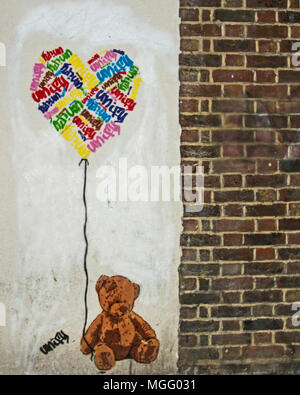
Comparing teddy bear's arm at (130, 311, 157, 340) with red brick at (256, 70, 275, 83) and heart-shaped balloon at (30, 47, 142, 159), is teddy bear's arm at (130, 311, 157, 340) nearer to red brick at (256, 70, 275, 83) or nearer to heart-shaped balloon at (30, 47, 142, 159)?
heart-shaped balloon at (30, 47, 142, 159)

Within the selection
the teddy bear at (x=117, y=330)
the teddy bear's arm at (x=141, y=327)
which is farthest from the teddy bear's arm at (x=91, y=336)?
the teddy bear's arm at (x=141, y=327)

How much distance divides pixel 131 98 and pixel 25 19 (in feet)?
2.82

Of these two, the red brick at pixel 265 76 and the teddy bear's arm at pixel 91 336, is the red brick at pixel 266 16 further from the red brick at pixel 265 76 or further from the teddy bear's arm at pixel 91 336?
the teddy bear's arm at pixel 91 336

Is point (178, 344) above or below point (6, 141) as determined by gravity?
below

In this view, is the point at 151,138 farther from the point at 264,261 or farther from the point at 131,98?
the point at 264,261

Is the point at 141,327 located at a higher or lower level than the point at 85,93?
lower

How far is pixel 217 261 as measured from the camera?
3020 millimetres

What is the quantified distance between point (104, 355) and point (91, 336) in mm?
151

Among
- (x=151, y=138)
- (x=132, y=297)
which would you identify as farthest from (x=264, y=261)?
(x=151, y=138)

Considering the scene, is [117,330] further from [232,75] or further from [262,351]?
[232,75]

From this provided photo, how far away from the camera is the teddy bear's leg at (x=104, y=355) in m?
3.03

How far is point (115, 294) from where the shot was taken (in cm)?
302

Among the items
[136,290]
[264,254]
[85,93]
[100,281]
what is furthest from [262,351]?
[85,93]
